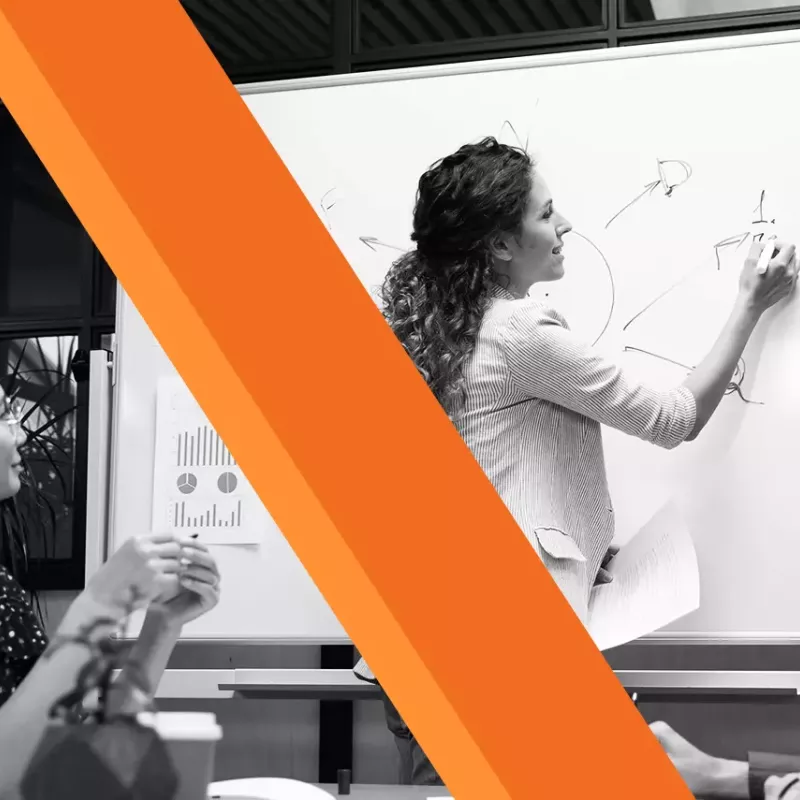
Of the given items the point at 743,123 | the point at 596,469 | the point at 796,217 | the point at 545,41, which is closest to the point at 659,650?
the point at 596,469

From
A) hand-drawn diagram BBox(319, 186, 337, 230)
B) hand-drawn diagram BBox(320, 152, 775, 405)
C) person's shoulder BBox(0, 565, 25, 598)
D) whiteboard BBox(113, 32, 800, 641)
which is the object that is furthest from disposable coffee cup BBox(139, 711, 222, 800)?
hand-drawn diagram BBox(319, 186, 337, 230)

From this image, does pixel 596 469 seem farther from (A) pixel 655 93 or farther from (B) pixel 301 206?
(B) pixel 301 206

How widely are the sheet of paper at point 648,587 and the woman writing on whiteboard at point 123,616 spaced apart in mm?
1455

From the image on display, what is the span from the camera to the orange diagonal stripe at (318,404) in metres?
0.15

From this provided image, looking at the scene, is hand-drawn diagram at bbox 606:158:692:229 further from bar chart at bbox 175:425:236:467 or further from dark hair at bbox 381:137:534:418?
bar chart at bbox 175:425:236:467

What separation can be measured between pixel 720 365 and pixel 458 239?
0.48m

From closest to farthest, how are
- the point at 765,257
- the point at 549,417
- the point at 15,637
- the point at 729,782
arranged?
the point at 15,637 → the point at 729,782 → the point at 549,417 → the point at 765,257

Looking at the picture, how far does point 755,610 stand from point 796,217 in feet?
2.31

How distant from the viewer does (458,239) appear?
5.57ft

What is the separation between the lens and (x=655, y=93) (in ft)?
6.51

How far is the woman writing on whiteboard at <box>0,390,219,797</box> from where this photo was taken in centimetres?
20

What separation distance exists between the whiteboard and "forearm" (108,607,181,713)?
5.18ft

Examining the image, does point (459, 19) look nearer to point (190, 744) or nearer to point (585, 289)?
point (585, 289)

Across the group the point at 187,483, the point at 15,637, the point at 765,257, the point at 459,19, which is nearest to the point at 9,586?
the point at 15,637
